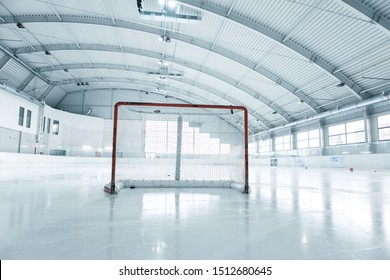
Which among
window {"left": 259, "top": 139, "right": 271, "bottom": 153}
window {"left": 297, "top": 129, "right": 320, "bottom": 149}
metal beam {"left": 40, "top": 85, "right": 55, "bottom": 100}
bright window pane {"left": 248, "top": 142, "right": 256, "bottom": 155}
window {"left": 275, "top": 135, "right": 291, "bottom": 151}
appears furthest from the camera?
bright window pane {"left": 248, "top": 142, "right": 256, "bottom": 155}

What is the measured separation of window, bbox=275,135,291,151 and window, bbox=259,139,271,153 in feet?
6.39

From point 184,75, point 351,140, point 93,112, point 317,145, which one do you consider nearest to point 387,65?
point 351,140

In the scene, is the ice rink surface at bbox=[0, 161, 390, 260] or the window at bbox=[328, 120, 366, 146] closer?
the ice rink surface at bbox=[0, 161, 390, 260]

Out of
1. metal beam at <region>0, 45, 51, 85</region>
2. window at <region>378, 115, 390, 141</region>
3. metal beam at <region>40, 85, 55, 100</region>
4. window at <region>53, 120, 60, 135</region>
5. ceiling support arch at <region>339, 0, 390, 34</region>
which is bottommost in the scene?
window at <region>378, 115, 390, 141</region>

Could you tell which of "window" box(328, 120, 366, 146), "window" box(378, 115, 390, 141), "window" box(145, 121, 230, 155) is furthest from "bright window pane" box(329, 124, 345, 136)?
"window" box(145, 121, 230, 155)

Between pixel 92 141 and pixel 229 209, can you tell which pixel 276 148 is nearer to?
pixel 92 141

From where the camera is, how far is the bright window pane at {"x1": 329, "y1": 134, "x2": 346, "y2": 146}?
947 inches

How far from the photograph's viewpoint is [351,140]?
23.1 metres

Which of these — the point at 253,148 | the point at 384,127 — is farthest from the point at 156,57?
the point at 253,148

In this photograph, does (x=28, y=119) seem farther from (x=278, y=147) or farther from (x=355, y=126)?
(x=355, y=126)

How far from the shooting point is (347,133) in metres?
23.6

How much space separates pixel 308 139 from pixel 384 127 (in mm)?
9241

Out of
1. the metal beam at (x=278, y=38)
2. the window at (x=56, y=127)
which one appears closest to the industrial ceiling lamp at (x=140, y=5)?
the metal beam at (x=278, y=38)

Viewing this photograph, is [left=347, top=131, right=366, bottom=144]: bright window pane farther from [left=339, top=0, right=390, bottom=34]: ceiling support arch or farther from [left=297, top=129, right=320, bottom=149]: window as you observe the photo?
[left=339, top=0, right=390, bottom=34]: ceiling support arch
